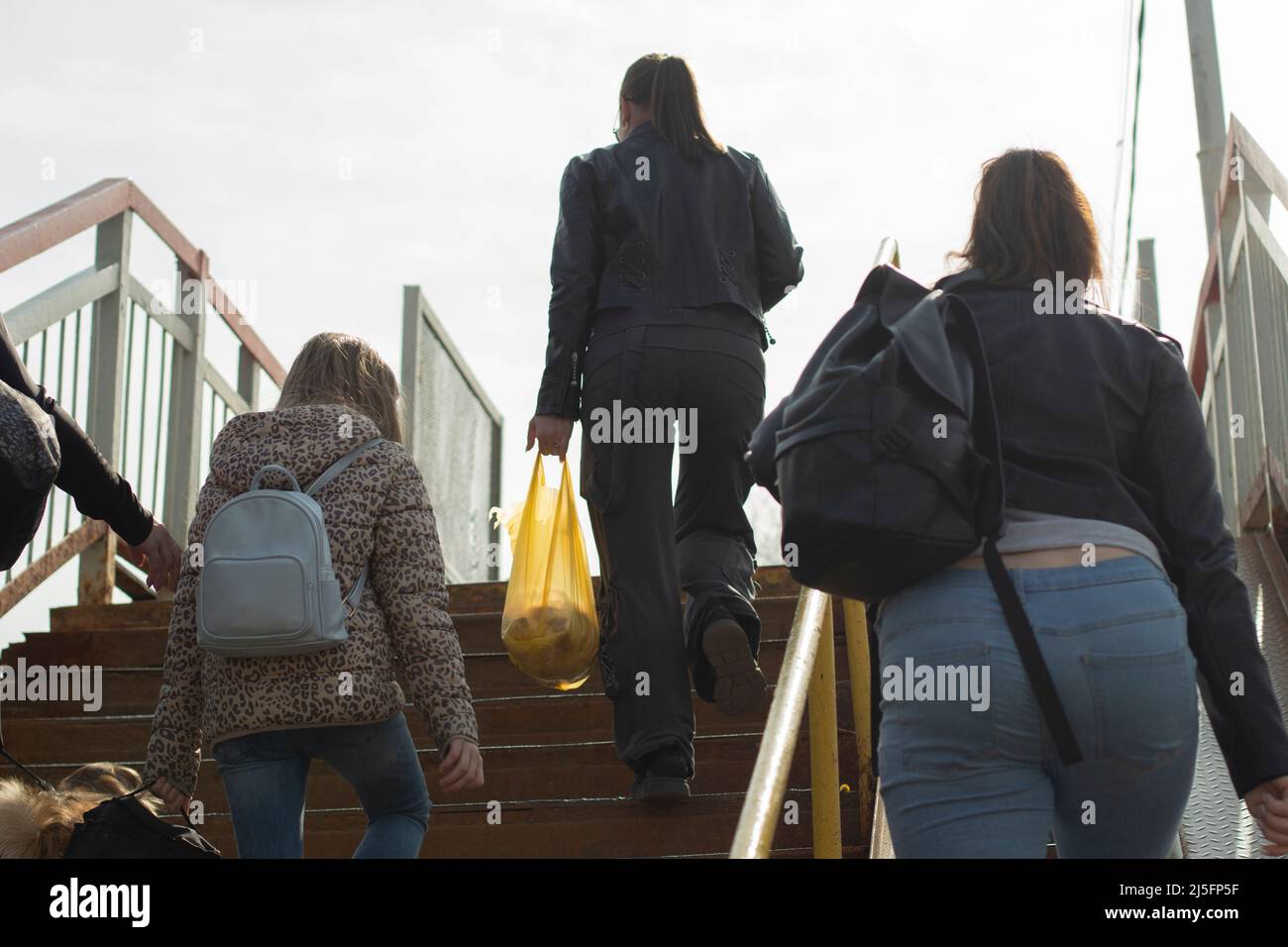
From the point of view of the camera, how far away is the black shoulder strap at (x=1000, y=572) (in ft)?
7.23

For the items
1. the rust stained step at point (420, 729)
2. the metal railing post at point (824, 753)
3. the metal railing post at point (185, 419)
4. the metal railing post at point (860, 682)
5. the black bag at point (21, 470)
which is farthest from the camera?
the metal railing post at point (185, 419)

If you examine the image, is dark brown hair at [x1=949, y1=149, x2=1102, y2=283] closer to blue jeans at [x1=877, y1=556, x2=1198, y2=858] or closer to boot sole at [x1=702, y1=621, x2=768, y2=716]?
blue jeans at [x1=877, y1=556, x2=1198, y2=858]

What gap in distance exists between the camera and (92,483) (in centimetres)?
382

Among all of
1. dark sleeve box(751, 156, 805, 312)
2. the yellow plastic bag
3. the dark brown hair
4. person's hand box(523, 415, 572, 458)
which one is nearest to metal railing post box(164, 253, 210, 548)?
the yellow plastic bag

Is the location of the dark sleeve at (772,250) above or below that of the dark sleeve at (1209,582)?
above

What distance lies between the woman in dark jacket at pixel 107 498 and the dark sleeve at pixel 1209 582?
7.47ft

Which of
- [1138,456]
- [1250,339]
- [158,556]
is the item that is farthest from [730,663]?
[1250,339]

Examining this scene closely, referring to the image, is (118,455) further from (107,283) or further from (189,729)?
(189,729)

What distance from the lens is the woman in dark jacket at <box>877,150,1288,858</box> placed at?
87.6 inches

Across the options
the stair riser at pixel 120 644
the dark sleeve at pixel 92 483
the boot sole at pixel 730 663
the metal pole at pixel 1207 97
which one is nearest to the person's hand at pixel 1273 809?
the boot sole at pixel 730 663

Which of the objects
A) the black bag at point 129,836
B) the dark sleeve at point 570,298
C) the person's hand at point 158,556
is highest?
the dark sleeve at point 570,298

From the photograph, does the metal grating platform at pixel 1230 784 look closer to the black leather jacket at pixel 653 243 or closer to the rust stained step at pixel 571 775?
the rust stained step at pixel 571 775

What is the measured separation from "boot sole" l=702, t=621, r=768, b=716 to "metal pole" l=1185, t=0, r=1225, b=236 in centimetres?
690

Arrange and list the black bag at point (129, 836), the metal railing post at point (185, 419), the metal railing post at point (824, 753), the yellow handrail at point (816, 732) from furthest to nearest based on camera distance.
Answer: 1. the metal railing post at point (185, 419)
2. the metal railing post at point (824, 753)
3. the black bag at point (129, 836)
4. the yellow handrail at point (816, 732)
